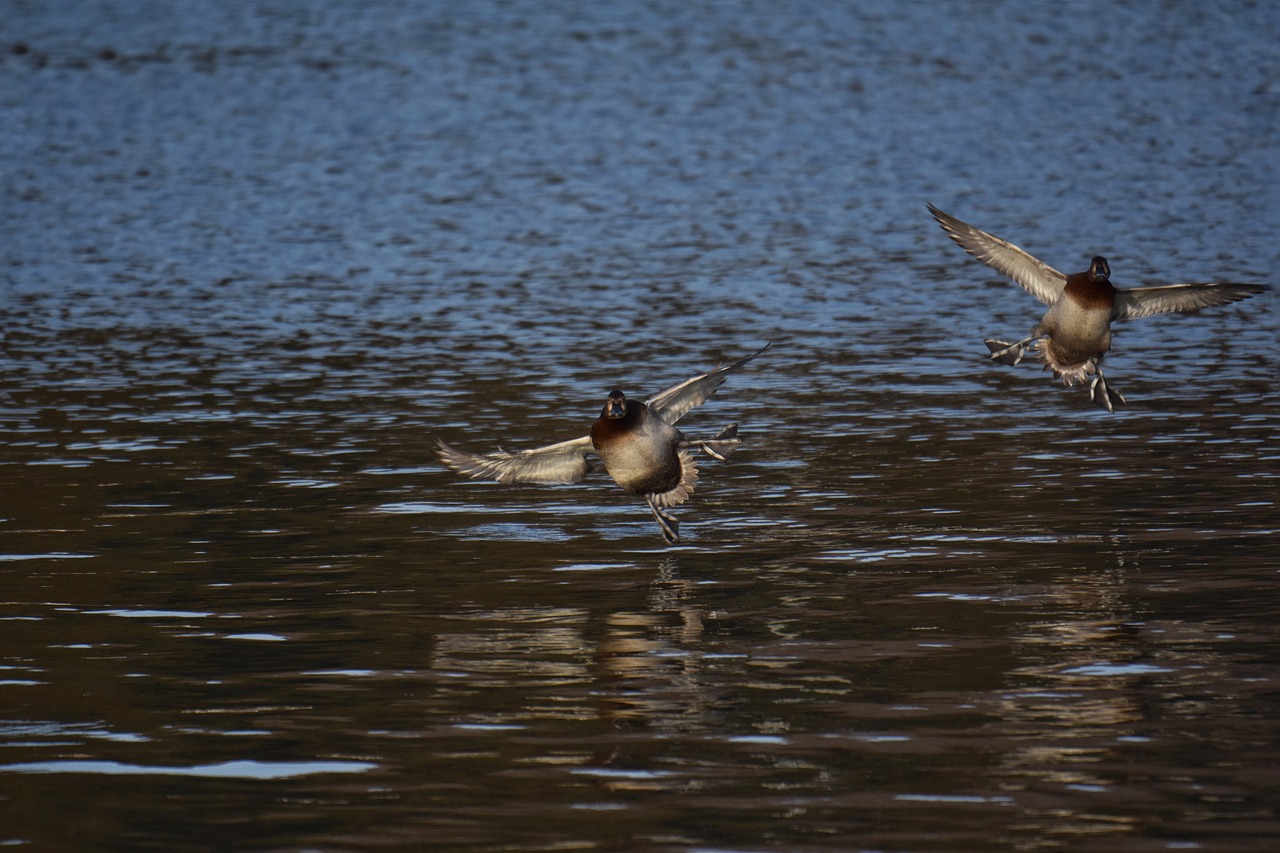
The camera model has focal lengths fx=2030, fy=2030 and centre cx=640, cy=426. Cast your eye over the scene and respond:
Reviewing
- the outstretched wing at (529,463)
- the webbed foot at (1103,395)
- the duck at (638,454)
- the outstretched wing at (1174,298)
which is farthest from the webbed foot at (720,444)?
the webbed foot at (1103,395)

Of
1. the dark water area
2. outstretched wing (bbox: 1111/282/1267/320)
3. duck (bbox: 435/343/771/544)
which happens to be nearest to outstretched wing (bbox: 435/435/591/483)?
duck (bbox: 435/343/771/544)

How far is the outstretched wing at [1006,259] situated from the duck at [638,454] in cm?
280

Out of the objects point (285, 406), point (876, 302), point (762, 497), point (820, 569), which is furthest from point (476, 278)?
point (820, 569)

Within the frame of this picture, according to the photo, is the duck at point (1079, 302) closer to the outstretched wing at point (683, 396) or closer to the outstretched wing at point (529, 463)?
the outstretched wing at point (683, 396)

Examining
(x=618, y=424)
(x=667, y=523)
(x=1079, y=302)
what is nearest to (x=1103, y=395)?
(x=1079, y=302)

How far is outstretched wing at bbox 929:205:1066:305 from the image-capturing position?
594 inches

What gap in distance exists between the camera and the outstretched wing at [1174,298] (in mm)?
14492

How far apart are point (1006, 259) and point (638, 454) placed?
13.2 feet

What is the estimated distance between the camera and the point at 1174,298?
14.8 m

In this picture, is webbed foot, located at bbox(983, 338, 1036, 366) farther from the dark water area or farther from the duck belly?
the dark water area

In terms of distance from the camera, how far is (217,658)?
10.5m

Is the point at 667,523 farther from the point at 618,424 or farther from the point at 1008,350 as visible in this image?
the point at 1008,350

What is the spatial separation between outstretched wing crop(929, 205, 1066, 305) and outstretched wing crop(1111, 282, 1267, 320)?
512 millimetres

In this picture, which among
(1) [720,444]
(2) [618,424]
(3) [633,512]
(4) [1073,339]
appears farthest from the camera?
(4) [1073,339]
